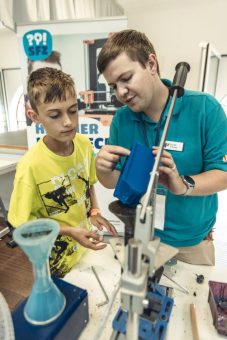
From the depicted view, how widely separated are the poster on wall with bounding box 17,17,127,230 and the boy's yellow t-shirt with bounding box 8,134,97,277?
1043 mm

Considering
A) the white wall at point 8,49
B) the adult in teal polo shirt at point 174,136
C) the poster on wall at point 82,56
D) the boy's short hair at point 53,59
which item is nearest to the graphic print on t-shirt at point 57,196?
the adult in teal polo shirt at point 174,136

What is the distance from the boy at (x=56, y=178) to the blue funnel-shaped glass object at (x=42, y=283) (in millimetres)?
258

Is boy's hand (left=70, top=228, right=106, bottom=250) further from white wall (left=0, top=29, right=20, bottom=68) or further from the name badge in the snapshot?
white wall (left=0, top=29, right=20, bottom=68)

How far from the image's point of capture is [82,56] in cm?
192

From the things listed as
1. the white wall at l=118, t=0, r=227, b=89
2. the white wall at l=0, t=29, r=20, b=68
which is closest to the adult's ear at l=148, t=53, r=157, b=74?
the white wall at l=0, t=29, r=20, b=68

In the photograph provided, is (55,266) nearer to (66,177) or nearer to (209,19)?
(66,177)

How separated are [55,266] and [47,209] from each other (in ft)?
0.70

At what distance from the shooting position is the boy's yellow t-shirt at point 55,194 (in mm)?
807

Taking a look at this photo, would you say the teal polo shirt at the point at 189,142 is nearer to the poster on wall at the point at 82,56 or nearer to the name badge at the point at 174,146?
the name badge at the point at 174,146

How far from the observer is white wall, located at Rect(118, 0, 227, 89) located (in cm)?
292

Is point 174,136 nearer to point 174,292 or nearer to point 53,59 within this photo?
point 174,292

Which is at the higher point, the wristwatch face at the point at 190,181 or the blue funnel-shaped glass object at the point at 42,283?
the wristwatch face at the point at 190,181

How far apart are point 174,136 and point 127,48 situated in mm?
316

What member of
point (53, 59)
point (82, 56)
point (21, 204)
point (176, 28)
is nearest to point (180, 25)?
point (176, 28)
